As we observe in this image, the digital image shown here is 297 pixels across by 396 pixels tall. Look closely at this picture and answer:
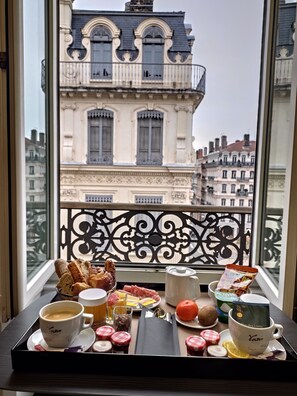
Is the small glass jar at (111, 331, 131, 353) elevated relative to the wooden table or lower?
elevated

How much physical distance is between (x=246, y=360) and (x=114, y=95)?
2684 millimetres

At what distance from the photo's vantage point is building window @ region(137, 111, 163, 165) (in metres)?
2.92

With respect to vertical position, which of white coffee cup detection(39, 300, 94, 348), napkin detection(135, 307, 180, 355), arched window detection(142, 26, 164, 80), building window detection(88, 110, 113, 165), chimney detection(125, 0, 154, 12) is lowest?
napkin detection(135, 307, 180, 355)

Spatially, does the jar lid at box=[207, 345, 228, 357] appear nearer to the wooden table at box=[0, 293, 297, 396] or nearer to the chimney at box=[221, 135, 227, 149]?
the wooden table at box=[0, 293, 297, 396]

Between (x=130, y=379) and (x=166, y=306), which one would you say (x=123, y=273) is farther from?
(x=130, y=379)

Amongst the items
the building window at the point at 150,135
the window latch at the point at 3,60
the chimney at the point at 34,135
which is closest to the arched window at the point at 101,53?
the building window at the point at 150,135

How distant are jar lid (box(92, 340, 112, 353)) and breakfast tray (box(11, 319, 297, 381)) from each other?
6cm

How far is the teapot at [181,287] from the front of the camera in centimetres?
118

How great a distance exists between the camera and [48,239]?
170cm

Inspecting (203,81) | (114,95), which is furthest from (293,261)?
(114,95)

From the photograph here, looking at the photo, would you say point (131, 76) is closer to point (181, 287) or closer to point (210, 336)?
point (181, 287)

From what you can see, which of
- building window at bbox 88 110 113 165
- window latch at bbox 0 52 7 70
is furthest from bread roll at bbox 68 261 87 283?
building window at bbox 88 110 113 165

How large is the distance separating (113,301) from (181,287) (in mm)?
278

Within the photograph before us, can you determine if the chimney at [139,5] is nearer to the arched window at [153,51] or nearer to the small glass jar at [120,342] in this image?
the arched window at [153,51]
